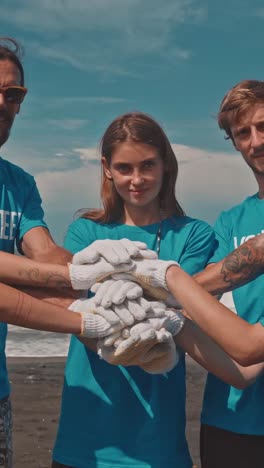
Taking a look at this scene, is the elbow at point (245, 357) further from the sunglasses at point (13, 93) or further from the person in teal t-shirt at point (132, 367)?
the sunglasses at point (13, 93)

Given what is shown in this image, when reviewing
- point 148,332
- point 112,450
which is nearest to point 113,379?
point 112,450

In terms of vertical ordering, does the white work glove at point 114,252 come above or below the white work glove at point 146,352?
above

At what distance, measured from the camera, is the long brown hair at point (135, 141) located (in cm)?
354

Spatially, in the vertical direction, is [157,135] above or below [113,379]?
above

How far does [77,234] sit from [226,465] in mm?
1418

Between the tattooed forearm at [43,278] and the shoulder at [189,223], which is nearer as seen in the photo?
the tattooed forearm at [43,278]

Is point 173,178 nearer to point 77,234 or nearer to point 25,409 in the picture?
point 77,234

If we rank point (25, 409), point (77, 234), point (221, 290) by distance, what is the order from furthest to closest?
point (25, 409), point (77, 234), point (221, 290)

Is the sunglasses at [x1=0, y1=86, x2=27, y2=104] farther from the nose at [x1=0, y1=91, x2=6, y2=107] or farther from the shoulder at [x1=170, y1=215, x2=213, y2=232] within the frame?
the shoulder at [x1=170, y1=215, x2=213, y2=232]

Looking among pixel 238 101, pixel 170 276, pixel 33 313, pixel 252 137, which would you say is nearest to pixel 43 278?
pixel 33 313

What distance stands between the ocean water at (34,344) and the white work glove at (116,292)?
10.1 m

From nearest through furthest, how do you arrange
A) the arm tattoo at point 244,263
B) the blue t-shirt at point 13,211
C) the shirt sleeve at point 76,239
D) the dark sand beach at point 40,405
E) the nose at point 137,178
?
the arm tattoo at point 244,263 → the nose at point 137,178 → the shirt sleeve at point 76,239 → the blue t-shirt at point 13,211 → the dark sand beach at point 40,405

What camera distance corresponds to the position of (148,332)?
114 inches

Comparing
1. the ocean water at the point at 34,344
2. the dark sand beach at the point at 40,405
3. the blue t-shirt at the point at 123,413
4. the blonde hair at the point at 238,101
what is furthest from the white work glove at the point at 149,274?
the ocean water at the point at 34,344
